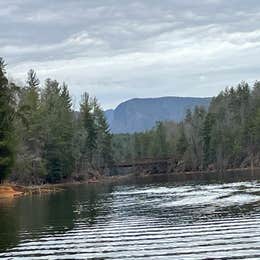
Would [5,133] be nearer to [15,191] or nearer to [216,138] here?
[15,191]

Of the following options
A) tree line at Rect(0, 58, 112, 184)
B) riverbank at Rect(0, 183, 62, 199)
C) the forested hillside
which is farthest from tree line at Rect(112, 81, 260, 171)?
riverbank at Rect(0, 183, 62, 199)

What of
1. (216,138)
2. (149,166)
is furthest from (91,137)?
(216,138)

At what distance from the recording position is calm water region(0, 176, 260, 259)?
2541cm

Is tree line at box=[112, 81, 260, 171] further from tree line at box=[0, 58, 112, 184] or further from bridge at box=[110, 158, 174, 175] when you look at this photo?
tree line at box=[0, 58, 112, 184]

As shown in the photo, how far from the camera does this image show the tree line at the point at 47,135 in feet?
267

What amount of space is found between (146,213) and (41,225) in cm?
777

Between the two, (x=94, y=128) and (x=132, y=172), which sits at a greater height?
(x=94, y=128)

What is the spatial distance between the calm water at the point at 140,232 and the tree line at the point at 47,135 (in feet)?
115

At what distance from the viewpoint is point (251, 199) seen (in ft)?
160

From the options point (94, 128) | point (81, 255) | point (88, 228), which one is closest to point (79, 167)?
point (94, 128)

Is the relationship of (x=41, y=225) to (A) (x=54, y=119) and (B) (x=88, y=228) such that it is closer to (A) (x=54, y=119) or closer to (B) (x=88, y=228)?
(B) (x=88, y=228)

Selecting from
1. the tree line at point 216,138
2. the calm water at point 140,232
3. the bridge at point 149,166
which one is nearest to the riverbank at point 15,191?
the calm water at point 140,232

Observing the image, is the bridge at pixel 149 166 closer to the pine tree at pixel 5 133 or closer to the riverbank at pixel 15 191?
the riverbank at pixel 15 191

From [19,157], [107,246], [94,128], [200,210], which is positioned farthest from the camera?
[94,128]
